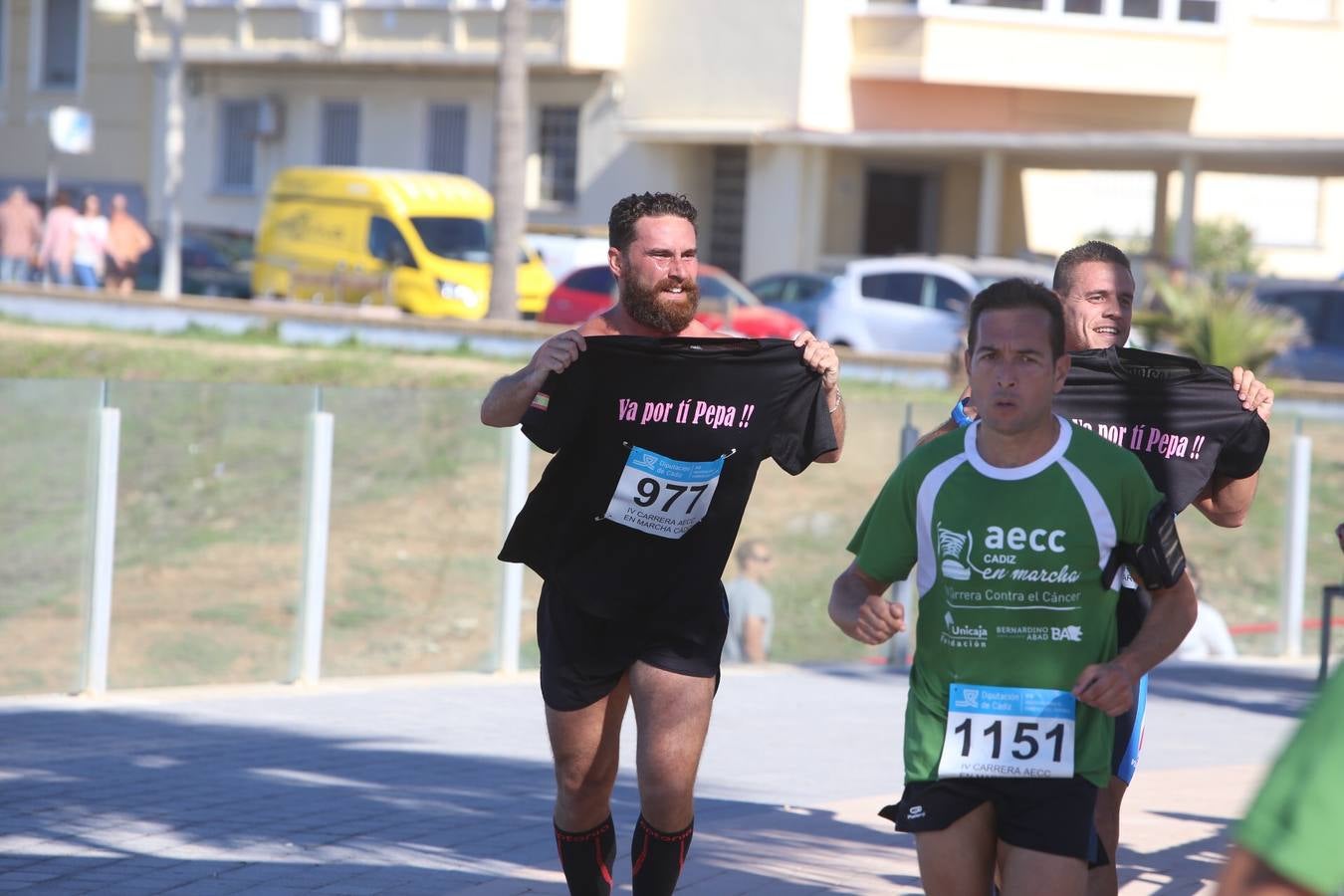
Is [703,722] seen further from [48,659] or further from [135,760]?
[48,659]

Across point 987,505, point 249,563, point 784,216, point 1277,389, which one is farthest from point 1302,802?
point 784,216

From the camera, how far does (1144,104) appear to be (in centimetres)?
4112

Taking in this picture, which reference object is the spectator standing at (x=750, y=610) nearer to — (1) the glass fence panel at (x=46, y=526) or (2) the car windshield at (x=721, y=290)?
(1) the glass fence panel at (x=46, y=526)

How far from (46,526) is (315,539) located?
1.38m

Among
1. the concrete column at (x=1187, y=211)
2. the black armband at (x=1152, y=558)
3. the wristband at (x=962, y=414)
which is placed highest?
the concrete column at (x=1187, y=211)

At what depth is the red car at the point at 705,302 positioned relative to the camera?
2779cm

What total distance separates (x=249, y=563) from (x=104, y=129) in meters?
38.3

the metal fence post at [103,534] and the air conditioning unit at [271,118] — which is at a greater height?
the air conditioning unit at [271,118]

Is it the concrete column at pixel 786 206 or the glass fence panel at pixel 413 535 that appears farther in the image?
the concrete column at pixel 786 206

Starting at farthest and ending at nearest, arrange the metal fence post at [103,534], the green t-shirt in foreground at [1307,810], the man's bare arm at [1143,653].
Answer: the metal fence post at [103,534] < the man's bare arm at [1143,653] < the green t-shirt in foreground at [1307,810]

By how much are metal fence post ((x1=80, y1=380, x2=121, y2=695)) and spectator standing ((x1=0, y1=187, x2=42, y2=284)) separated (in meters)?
26.0

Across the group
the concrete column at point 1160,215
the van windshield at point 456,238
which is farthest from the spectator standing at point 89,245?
the concrete column at point 1160,215

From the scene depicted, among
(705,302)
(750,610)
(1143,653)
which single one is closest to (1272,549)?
(750,610)

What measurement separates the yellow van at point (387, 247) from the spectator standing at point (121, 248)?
1949 millimetres
